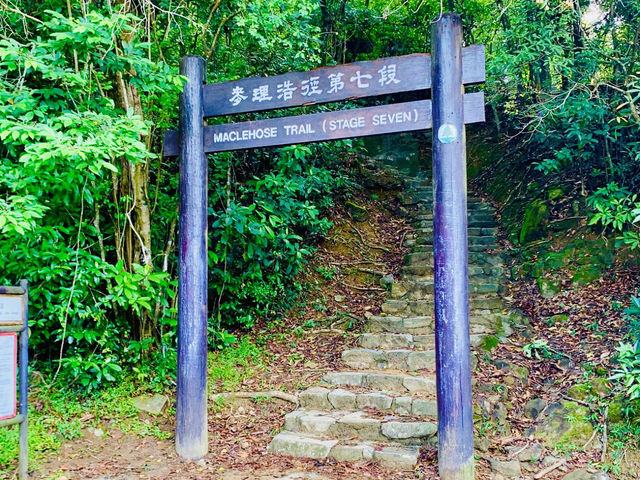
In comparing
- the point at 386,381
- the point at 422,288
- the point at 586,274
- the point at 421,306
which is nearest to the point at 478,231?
the point at 422,288

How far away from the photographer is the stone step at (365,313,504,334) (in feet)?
19.9

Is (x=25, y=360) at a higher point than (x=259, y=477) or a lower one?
higher

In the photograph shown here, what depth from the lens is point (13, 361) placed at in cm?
358

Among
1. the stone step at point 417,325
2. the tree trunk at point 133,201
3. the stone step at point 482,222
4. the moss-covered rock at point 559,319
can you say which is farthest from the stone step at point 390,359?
the stone step at point 482,222

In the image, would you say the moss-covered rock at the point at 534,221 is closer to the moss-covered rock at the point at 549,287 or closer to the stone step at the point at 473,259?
the stone step at the point at 473,259

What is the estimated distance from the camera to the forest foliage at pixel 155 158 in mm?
3967

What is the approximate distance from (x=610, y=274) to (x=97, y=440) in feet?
19.4

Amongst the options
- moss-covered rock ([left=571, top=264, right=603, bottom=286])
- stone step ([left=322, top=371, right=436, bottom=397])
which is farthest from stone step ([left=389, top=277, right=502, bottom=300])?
stone step ([left=322, top=371, right=436, bottom=397])

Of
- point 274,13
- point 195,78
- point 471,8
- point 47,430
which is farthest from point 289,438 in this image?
point 471,8

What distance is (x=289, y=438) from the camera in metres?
4.42

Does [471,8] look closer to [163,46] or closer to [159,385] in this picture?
[163,46]

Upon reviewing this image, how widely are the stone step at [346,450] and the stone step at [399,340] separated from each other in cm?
173

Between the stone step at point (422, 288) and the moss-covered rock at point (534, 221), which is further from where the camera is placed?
the moss-covered rock at point (534, 221)

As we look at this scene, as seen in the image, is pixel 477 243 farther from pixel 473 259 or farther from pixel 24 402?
pixel 24 402
